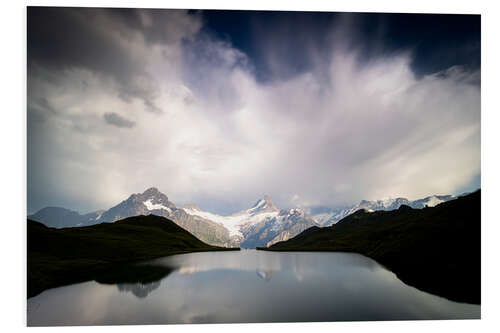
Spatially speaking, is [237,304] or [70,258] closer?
[237,304]

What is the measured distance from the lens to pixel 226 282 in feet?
76.3

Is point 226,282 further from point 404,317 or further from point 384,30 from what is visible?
point 384,30

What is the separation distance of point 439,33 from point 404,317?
21.6 meters

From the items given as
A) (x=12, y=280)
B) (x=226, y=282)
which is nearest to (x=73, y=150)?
(x=12, y=280)

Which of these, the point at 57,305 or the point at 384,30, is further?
the point at 384,30

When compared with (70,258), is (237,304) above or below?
above

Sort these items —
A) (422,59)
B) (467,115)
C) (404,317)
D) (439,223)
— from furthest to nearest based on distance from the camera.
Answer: (439,223) → (422,59) → (467,115) → (404,317)

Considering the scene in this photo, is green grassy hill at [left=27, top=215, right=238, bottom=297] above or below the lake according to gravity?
below

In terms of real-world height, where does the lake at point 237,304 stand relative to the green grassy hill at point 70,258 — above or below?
above

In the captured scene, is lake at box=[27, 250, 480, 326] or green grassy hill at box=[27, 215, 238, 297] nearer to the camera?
lake at box=[27, 250, 480, 326]

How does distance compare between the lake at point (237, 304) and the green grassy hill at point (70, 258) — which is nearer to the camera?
the lake at point (237, 304)

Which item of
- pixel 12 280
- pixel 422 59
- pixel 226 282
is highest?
pixel 422 59

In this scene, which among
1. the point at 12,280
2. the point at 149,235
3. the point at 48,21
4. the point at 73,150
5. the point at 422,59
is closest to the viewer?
the point at 12,280

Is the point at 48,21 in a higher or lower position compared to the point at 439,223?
higher
